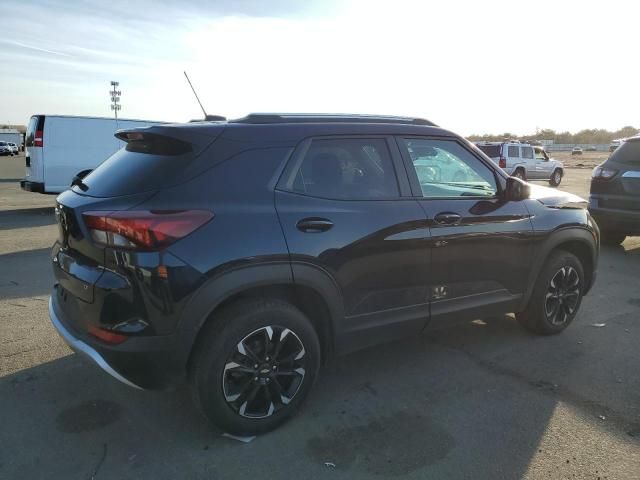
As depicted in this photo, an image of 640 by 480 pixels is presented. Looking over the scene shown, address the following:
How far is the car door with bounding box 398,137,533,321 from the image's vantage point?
11.5 feet

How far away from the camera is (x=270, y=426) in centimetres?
297

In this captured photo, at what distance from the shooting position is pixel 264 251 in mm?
2756

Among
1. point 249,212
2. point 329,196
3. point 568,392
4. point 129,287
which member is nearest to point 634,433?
point 568,392

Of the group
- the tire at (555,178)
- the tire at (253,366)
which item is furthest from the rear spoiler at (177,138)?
the tire at (555,178)

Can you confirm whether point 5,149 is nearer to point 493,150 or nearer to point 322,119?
point 493,150

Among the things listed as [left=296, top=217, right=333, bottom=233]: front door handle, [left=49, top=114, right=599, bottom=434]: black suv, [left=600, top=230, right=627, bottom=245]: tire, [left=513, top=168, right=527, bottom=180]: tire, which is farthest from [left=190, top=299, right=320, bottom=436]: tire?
[left=513, top=168, right=527, bottom=180]: tire

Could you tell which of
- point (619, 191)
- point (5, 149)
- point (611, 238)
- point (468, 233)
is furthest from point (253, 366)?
point (5, 149)

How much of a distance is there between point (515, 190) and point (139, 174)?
271 centimetres

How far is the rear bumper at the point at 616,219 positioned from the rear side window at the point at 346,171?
5677mm

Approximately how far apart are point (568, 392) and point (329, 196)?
2.13 m

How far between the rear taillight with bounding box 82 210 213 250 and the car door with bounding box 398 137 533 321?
1603 mm

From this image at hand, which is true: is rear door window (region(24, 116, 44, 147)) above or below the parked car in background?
above

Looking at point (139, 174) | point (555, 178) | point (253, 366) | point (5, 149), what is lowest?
point (555, 178)

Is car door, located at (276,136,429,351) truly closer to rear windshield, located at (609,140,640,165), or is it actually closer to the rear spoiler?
the rear spoiler
